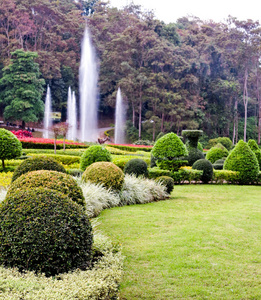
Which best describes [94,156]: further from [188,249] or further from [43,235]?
[43,235]

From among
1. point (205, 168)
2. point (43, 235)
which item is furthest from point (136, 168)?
point (43, 235)

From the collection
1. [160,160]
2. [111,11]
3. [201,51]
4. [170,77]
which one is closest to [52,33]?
[111,11]

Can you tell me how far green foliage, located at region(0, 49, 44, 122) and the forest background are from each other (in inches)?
59.6

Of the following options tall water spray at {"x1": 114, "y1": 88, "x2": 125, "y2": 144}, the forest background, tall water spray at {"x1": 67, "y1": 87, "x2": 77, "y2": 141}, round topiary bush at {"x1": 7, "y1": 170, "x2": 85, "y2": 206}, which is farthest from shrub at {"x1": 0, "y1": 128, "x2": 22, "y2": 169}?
tall water spray at {"x1": 114, "y1": 88, "x2": 125, "y2": 144}

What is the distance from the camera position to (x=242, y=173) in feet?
45.0

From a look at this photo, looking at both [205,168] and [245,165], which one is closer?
[205,168]

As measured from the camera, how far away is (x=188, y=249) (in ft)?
15.4

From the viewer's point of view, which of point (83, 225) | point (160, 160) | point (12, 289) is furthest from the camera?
point (160, 160)

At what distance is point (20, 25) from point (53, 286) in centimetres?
3719

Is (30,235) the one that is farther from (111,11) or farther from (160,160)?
(111,11)

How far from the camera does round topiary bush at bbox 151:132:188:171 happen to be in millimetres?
12352

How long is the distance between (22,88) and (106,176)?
2646cm

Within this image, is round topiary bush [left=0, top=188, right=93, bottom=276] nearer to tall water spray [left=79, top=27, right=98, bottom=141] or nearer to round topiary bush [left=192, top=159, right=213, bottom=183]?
round topiary bush [left=192, top=159, right=213, bottom=183]

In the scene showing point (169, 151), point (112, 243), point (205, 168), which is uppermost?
point (169, 151)
